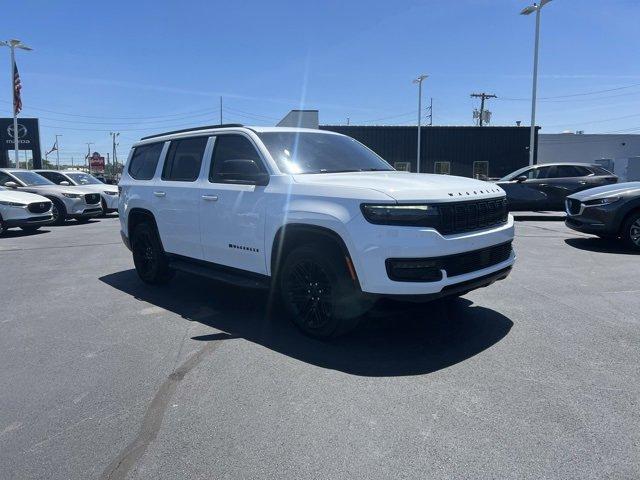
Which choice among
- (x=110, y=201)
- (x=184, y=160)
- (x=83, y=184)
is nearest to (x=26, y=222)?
(x=110, y=201)

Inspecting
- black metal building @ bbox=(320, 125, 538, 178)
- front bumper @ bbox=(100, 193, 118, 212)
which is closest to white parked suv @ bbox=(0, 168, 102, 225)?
front bumper @ bbox=(100, 193, 118, 212)

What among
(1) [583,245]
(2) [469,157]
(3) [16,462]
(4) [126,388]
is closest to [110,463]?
A: (3) [16,462]

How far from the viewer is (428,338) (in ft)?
14.8

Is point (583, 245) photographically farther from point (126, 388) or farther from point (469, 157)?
point (469, 157)

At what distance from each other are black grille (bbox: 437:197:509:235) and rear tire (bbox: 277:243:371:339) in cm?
89

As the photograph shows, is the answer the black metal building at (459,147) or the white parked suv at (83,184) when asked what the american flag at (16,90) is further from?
the black metal building at (459,147)

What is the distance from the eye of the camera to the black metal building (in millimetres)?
36000

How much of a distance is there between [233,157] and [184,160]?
3.25 ft

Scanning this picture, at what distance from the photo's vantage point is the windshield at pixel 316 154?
196 inches

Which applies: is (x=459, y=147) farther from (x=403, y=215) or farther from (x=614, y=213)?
(x=403, y=215)

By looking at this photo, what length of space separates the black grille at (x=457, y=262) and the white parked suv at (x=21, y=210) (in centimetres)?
1240

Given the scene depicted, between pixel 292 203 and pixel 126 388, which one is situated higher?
pixel 292 203

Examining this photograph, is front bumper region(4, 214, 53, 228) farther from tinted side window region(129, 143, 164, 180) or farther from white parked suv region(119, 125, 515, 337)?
white parked suv region(119, 125, 515, 337)

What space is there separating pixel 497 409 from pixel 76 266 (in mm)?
7437
